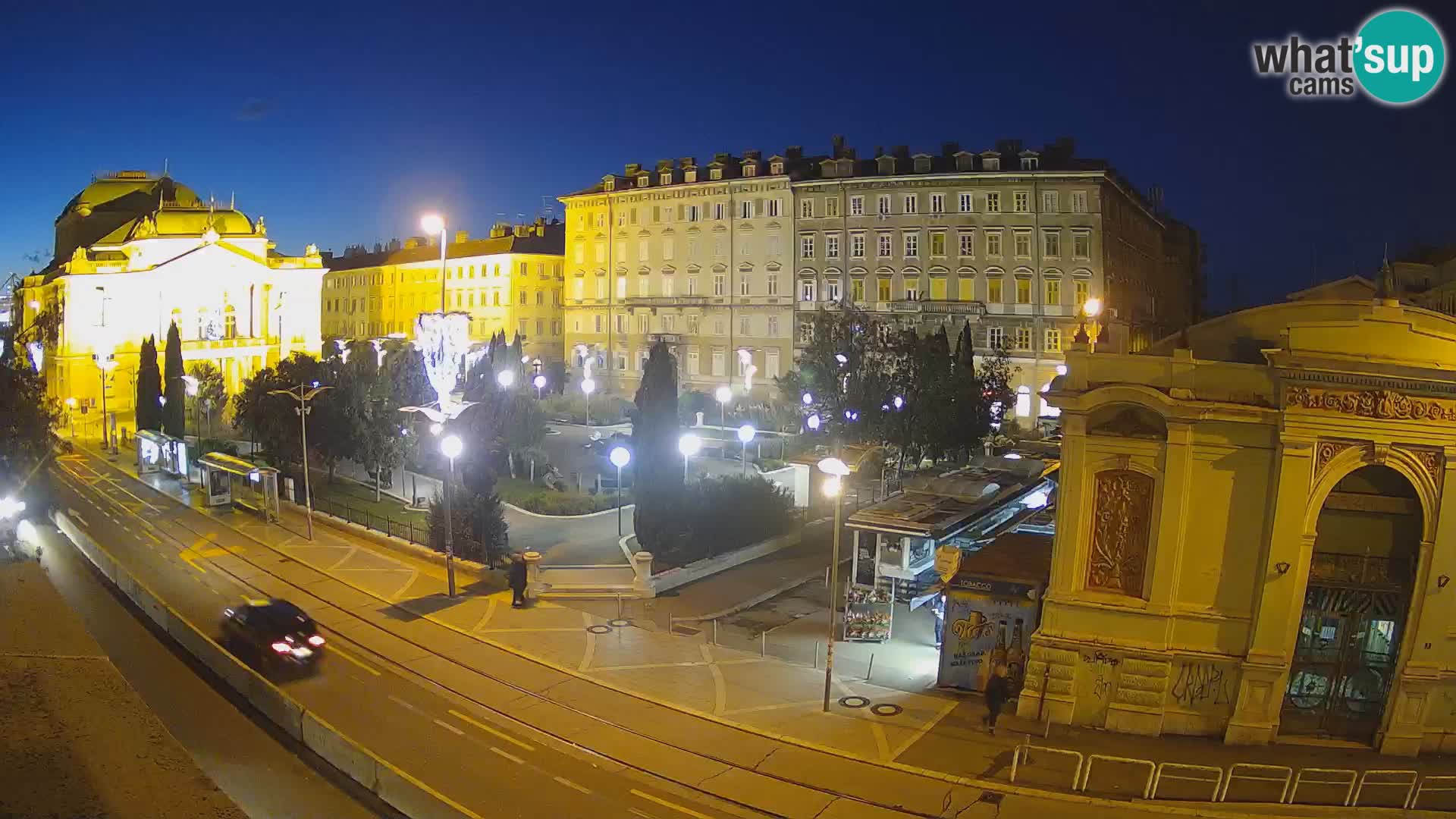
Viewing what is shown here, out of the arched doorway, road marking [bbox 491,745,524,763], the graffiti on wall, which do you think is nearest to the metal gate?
the arched doorway

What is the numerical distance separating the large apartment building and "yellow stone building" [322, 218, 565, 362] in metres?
6.63

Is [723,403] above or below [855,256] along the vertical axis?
below

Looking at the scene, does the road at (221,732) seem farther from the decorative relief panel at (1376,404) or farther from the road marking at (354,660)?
the decorative relief panel at (1376,404)

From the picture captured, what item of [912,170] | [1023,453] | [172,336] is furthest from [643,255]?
[1023,453]

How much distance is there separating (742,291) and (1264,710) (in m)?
50.1

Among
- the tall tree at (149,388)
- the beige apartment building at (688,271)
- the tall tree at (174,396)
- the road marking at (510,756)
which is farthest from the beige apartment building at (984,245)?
the road marking at (510,756)

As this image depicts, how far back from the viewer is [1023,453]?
120 feet

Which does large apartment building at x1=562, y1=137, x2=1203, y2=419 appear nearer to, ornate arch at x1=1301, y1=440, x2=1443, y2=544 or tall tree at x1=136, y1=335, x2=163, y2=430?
tall tree at x1=136, y1=335, x2=163, y2=430

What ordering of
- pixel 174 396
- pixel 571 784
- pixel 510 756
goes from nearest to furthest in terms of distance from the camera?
pixel 571 784, pixel 510 756, pixel 174 396

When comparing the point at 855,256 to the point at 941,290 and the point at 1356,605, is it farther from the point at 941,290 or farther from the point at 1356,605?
the point at 1356,605

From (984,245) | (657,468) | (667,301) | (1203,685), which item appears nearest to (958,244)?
(984,245)

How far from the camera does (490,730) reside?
55.0 feet

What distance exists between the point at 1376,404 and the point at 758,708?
37.7 ft

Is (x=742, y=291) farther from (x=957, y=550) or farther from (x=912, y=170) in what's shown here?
(x=957, y=550)
